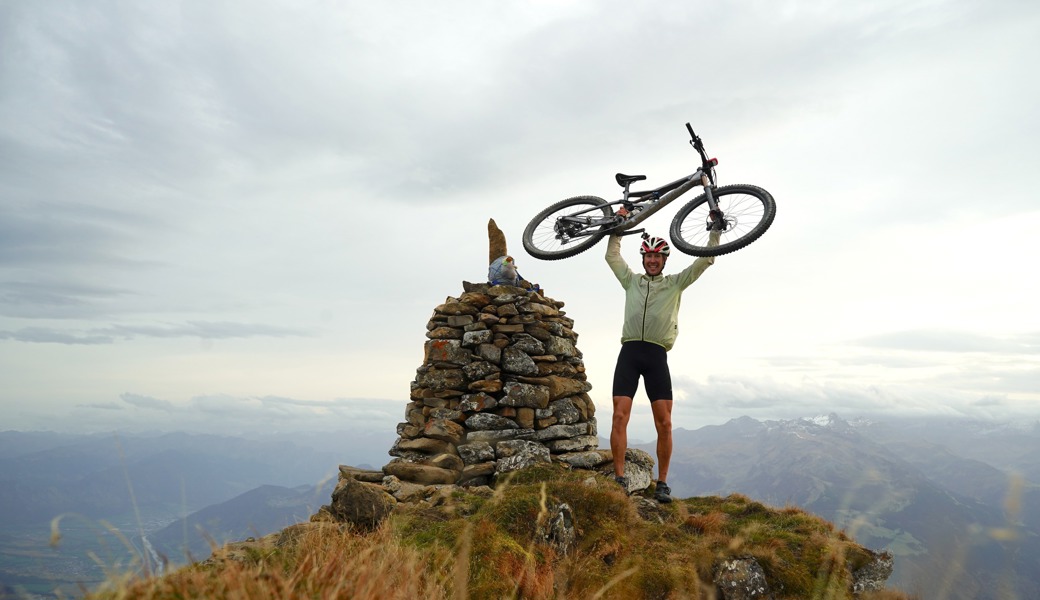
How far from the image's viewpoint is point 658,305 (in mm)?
9250

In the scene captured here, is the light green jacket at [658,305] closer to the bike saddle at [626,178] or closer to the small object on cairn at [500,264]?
the bike saddle at [626,178]

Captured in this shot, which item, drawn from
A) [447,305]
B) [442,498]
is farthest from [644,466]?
[447,305]

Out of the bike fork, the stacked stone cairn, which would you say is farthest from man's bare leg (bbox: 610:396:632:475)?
the bike fork

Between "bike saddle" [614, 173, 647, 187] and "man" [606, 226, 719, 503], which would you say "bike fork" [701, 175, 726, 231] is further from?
"bike saddle" [614, 173, 647, 187]

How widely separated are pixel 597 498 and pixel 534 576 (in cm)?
252

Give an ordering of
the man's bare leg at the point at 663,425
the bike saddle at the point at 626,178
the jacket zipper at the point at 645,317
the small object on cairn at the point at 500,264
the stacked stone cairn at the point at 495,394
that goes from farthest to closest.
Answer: the small object on cairn at the point at 500,264
the bike saddle at the point at 626,178
the stacked stone cairn at the point at 495,394
the jacket zipper at the point at 645,317
the man's bare leg at the point at 663,425

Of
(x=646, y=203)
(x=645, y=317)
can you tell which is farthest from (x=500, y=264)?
(x=645, y=317)

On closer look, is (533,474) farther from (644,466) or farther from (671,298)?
(671,298)

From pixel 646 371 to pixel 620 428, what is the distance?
1.09 metres

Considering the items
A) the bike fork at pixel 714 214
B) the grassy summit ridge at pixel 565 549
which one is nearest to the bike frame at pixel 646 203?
the bike fork at pixel 714 214

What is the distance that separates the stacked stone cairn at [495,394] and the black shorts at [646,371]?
2660 millimetres

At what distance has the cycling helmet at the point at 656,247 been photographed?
31.6 ft

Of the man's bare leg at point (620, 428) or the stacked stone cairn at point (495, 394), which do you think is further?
the stacked stone cairn at point (495, 394)

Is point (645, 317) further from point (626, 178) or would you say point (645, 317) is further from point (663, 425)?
point (626, 178)
